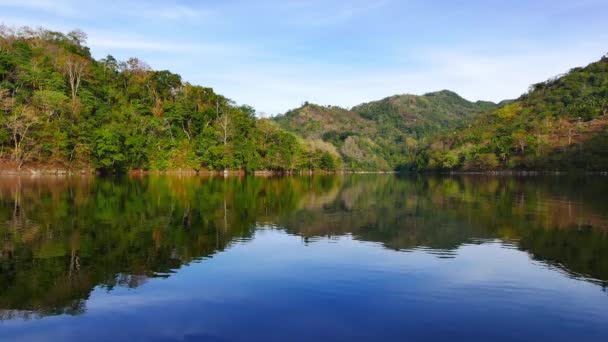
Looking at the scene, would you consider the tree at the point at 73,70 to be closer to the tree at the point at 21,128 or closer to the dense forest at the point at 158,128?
the dense forest at the point at 158,128

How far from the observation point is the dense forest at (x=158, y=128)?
2835 inches

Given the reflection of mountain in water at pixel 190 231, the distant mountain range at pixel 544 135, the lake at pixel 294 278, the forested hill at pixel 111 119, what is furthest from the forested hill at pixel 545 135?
the lake at pixel 294 278

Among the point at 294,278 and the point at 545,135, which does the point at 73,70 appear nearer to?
the point at 294,278

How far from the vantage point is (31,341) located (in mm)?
8797

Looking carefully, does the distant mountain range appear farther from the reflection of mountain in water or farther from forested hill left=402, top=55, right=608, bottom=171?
the reflection of mountain in water

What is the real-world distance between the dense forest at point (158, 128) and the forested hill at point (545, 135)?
0.41 metres

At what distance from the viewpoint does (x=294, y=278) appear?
14.0m

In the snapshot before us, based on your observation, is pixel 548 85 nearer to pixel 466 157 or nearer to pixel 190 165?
pixel 466 157

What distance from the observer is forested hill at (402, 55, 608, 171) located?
115250 mm

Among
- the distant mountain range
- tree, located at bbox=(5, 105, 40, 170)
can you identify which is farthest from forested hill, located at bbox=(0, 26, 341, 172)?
the distant mountain range

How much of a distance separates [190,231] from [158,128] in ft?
264


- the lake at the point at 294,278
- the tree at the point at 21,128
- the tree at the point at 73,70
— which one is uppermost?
the tree at the point at 73,70

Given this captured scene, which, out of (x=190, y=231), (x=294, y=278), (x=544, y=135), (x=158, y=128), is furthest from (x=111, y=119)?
(x=544, y=135)

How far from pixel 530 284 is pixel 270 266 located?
348 inches
